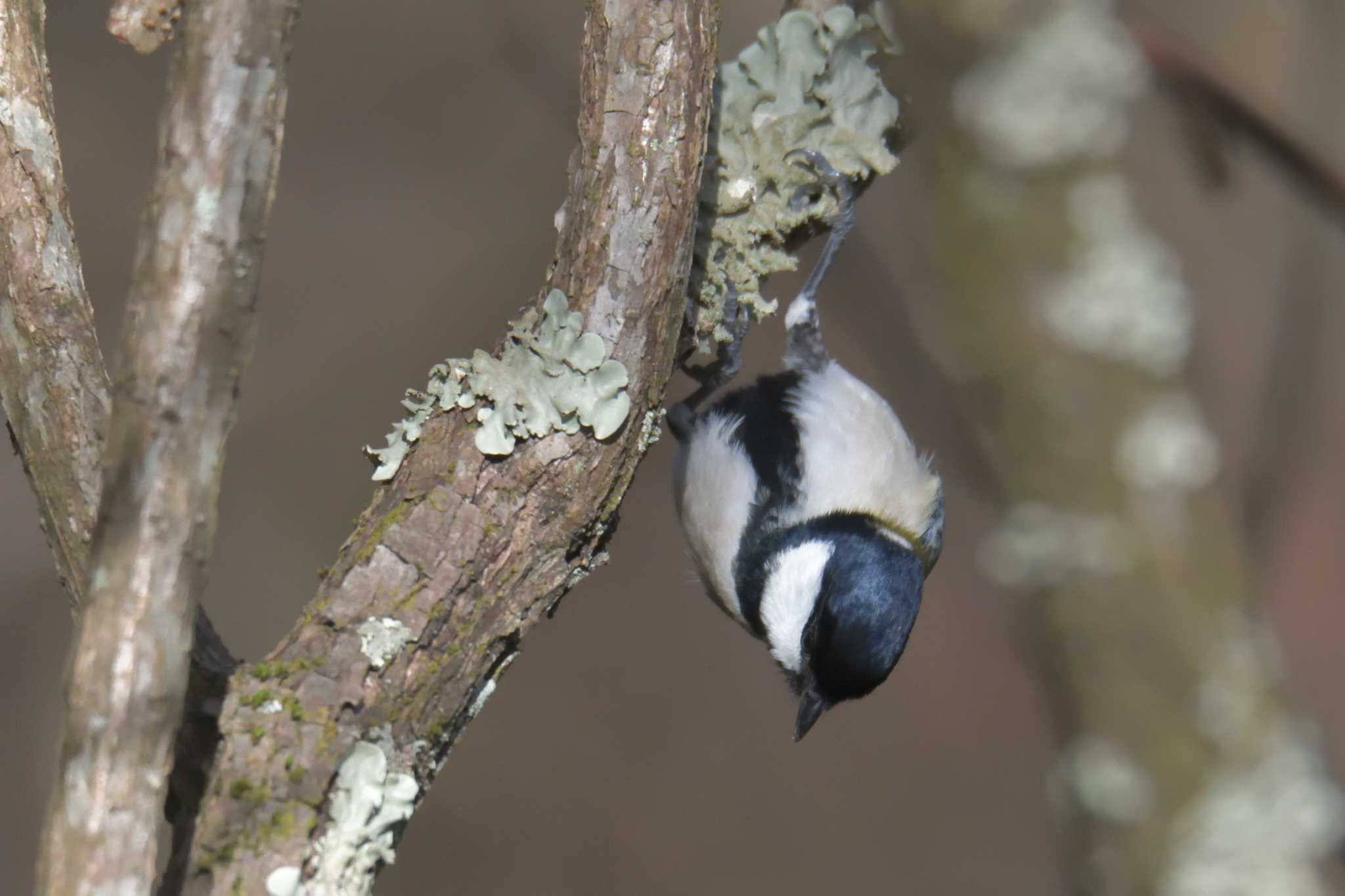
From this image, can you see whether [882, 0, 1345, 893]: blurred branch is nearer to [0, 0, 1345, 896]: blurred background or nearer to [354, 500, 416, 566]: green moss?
[354, 500, 416, 566]: green moss

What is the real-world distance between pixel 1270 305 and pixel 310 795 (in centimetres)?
308

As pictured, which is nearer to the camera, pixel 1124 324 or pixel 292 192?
pixel 1124 324

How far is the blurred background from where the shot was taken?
10.2 ft

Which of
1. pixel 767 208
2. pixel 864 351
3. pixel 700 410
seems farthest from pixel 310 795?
pixel 864 351

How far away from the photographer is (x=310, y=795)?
38.3 inches

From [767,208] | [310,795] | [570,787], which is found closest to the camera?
[310,795]

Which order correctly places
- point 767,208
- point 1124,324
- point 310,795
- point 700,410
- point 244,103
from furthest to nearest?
point 700,410 < point 1124,324 < point 767,208 < point 310,795 < point 244,103

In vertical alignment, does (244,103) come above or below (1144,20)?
below

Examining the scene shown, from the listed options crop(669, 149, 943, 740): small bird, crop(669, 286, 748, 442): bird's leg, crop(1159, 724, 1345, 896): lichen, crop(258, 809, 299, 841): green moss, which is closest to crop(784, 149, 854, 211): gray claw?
crop(669, 149, 943, 740): small bird

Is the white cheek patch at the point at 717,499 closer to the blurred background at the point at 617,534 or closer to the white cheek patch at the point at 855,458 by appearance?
the white cheek patch at the point at 855,458

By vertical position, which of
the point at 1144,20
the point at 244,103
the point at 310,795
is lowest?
the point at 310,795

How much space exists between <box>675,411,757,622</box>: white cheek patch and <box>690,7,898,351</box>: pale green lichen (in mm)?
405

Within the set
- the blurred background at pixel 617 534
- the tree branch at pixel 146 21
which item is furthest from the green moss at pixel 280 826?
the blurred background at pixel 617 534

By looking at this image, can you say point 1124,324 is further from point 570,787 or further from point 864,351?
point 570,787
